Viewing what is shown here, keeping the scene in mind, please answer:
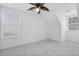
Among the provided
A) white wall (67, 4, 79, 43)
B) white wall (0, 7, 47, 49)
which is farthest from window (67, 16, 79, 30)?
white wall (0, 7, 47, 49)

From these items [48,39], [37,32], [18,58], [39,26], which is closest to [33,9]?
[39,26]

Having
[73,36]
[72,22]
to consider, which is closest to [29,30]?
[72,22]

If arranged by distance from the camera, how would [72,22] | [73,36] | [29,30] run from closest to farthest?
[29,30] < [72,22] < [73,36]

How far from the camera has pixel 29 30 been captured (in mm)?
3549

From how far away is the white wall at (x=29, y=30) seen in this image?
3.05 metres

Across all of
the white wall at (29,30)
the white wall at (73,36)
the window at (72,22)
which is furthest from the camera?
the white wall at (73,36)

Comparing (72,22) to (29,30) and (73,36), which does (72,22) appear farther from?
(29,30)

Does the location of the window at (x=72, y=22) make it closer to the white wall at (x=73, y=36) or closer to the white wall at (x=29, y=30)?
the white wall at (x=73, y=36)

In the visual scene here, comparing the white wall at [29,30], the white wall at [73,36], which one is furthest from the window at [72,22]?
the white wall at [29,30]

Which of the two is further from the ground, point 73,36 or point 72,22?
point 72,22

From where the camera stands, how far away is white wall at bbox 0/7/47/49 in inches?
120

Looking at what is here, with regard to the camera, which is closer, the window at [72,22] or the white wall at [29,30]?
the white wall at [29,30]

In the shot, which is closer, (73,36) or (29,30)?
(29,30)

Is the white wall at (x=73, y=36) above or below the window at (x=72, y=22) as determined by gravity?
below
